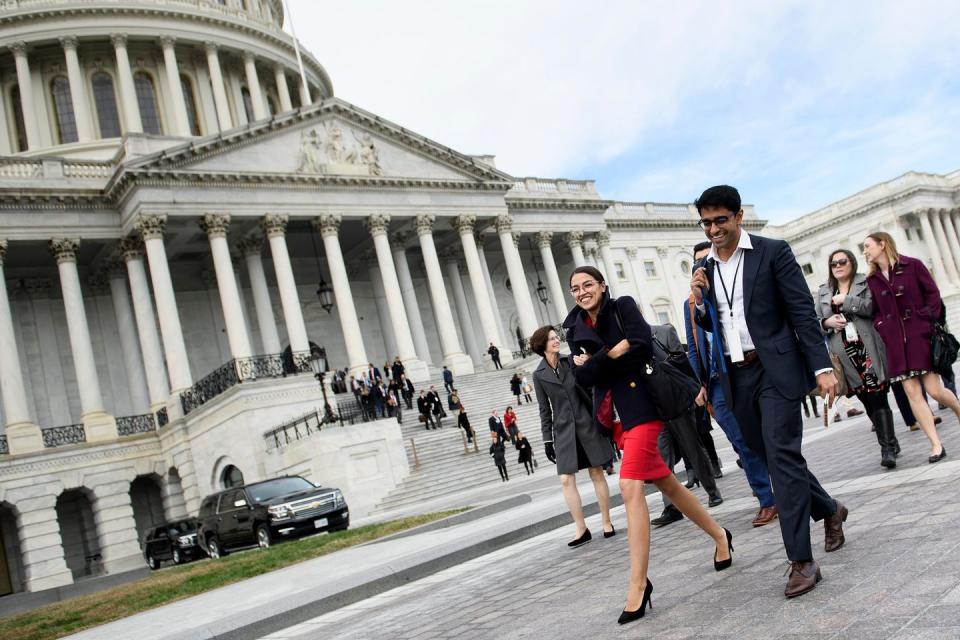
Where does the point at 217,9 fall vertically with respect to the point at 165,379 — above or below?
above

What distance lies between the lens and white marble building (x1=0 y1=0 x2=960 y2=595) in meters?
31.7

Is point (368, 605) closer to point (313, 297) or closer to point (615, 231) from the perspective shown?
point (313, 297)

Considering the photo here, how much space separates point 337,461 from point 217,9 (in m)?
41.3

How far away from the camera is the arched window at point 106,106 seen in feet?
168

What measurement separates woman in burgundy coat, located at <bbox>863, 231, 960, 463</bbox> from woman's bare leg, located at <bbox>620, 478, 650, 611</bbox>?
4.52 metres

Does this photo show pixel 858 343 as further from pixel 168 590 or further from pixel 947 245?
pixel 947 245

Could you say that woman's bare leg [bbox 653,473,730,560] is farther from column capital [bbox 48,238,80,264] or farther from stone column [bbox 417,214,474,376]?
stone column [bbox 417,214,474,376]

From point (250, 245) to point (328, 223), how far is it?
3.73 m

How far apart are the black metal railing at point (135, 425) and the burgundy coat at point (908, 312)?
31.2m

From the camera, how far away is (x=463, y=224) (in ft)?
141

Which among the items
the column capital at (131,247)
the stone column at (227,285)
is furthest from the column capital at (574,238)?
the column capital at (131,247)

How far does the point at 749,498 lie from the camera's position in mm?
9094

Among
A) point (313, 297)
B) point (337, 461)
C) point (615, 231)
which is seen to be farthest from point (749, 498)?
point (615, 231)

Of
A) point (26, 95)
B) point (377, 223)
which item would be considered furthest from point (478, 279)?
point (26, 95)
